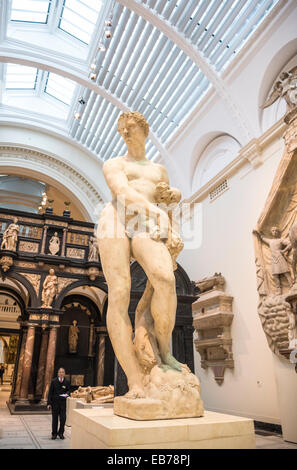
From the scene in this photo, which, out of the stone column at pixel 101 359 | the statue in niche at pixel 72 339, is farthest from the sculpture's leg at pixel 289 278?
the statue in niche at pixel 72 339

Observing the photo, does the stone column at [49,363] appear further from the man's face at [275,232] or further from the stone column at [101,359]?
the man's face at [275,232]

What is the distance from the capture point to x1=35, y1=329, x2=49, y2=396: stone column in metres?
9.52

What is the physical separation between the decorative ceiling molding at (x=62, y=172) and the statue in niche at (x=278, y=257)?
932 cm

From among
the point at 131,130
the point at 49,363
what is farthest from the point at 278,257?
the point at 49,363

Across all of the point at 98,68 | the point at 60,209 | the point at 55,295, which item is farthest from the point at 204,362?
the point at 60,209

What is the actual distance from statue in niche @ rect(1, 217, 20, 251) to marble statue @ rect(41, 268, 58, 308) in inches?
52.1

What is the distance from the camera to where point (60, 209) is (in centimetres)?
1970

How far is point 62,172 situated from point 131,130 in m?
13.3

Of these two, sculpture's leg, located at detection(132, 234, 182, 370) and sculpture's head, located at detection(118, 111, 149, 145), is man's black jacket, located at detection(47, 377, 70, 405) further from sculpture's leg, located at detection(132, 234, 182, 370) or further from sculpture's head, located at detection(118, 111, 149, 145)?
sculpture's head, located at detection(118, 111, 149, 145)

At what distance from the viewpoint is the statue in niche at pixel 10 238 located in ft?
33.5

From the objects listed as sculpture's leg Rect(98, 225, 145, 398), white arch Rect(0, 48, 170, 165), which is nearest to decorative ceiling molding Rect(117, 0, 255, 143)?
white arch Rect(0, 48, 170, 165)

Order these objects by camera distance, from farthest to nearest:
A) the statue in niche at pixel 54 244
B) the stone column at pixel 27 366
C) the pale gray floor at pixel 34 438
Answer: the statue in niche at pixel 54 244
the stone column at pixel 27 366
the pale gray floor at pixel 34 438

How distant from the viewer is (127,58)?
35.2 feet
